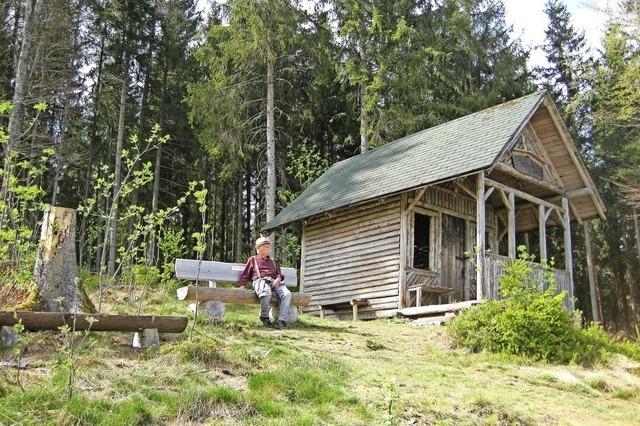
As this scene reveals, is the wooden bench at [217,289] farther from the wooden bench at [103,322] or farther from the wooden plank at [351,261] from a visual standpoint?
the wooden plank at [351,261]

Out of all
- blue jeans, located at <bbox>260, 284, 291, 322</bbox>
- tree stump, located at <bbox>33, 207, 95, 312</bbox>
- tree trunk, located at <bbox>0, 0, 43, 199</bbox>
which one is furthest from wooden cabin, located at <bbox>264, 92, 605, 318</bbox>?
tree stump, located at <bbox>33, 207, 95, 312</bbox>

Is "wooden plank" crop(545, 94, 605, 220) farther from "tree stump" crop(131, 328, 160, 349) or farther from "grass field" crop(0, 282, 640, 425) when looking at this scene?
"tree stump" crop(131, 328, 160, 349)

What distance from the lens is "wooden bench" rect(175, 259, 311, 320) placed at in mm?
9703

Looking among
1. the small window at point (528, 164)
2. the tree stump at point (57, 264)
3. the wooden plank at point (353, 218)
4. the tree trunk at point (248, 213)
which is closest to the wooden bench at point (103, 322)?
the tree stump at point (57, 264)

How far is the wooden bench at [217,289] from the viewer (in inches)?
382

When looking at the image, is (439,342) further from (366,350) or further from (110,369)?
(110,369)

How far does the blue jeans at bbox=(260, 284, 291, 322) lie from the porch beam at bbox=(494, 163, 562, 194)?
6.82 metres

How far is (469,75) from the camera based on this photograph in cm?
2688

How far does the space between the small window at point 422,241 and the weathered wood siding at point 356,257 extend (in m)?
0.94

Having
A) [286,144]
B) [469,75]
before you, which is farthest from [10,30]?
[469,75]

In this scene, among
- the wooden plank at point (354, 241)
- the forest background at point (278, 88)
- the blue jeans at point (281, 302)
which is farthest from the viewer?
the forest background at point (278, 88)

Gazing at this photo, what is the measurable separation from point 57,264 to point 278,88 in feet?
59.3

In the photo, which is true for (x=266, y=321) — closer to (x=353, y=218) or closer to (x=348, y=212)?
(x=353, y=218)

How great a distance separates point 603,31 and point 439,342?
1303cm
